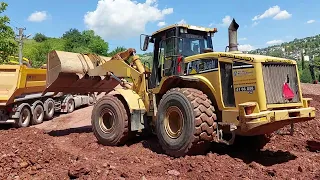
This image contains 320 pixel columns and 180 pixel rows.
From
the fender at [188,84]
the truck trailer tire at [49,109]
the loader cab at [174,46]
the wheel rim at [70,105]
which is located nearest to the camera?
the fender at [188,84]

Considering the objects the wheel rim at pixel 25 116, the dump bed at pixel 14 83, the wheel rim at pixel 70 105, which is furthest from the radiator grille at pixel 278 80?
the wheel rim at pixel 70 105

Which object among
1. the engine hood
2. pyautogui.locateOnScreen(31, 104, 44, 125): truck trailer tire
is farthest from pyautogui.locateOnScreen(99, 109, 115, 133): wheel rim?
pyautogui.locateOnScreen(31, 104, 44, 125): truck trailer tire

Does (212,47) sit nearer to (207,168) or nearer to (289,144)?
(289,144)

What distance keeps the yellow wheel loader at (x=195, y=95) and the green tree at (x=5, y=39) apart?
11.3 metres

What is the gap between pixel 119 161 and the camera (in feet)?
22.0

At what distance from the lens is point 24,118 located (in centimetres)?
1412

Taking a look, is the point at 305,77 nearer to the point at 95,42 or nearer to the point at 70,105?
the point at 70,105

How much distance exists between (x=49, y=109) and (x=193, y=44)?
1035 centimetres

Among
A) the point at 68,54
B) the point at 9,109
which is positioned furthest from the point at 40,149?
the point at 9,109

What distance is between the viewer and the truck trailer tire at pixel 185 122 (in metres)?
6.28

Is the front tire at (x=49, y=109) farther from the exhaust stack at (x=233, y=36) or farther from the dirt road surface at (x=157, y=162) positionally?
the exhaust stack at (x=233, y=36)

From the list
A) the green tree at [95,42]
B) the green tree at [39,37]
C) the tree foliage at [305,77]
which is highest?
the green tree at [39,37]

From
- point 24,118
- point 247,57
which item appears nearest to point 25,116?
point 24,118

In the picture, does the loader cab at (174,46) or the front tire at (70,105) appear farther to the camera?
the front tire at (70,105)
